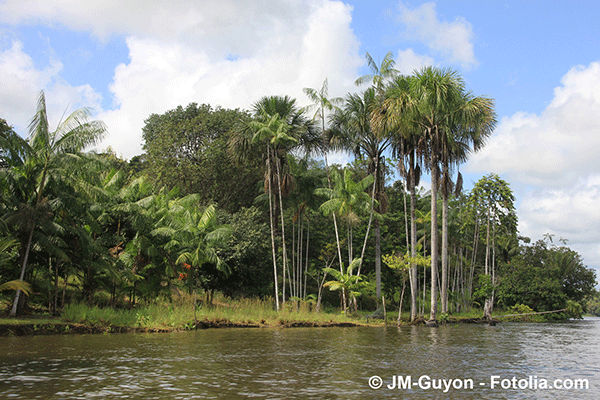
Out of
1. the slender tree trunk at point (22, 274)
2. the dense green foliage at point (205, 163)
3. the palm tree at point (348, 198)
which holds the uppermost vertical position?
the dense green foliage at point (205, 163)

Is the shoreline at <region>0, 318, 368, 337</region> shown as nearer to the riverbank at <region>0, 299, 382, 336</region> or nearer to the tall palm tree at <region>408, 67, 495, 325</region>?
the riverbank at <region>0, 299, 382, 336</region>

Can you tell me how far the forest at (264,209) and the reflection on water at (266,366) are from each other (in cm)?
546

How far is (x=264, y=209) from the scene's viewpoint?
36594 millimetres

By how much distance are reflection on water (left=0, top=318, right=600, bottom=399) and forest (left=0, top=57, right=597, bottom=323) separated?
5455 mm

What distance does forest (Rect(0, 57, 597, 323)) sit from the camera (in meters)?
19.4

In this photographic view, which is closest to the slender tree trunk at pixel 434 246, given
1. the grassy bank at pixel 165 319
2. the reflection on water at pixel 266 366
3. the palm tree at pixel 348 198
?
the grassy bank at pixel 165 319

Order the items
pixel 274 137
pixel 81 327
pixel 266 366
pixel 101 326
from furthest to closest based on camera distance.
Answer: pixel 274 137 → pixel 101 326 → pixel 81 327 → pixel 266 366

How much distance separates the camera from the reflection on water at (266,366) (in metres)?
8.51

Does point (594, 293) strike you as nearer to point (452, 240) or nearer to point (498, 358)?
point (452, 240)

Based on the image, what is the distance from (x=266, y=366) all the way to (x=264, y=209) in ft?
83.5

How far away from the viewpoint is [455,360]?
1288 cm

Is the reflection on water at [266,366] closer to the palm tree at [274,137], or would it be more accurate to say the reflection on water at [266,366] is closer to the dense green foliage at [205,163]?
the palm tree at [274,137]

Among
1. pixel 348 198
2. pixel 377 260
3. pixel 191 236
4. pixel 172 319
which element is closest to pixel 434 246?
pixel 348 198

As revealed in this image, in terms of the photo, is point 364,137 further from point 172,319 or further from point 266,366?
point 266,366
